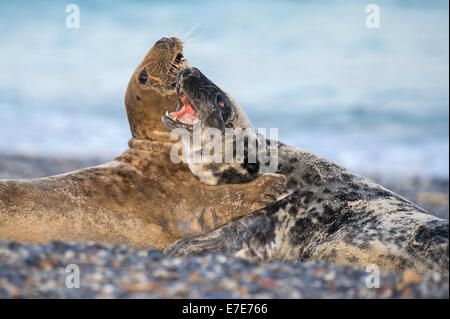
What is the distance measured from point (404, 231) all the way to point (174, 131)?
208 centimetres

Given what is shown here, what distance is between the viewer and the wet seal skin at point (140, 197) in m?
4.79

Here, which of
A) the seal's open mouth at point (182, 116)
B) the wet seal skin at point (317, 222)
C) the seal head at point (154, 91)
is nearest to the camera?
the wet seal skin at point (317, 222)

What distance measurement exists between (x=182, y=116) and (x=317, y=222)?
4.81ft

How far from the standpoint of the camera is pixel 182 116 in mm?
5188

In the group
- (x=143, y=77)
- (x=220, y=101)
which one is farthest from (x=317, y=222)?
(x=143, y=77)

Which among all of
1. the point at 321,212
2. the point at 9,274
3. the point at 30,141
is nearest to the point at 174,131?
the point at 321,212

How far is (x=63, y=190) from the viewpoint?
4992 millimetres

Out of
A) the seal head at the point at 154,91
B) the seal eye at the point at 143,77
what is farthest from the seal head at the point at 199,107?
the seal eye at the point at 143,77

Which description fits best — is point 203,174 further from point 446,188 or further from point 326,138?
point 326,138

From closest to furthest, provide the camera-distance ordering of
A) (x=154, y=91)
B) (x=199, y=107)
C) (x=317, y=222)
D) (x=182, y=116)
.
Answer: (x=317, y=222) → (x=199, y=107) → (x=182, y=116) → (x=154, y=91)

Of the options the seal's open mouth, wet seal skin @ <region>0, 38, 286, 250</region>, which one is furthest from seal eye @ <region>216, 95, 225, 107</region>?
wet seal skin @ <region>0, 38, 286, 250</region>

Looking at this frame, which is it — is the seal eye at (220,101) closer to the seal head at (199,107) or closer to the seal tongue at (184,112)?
the seal head at (199,107)

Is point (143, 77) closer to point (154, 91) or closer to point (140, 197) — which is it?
point (154, 91)

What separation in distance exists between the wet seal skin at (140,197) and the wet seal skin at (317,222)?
0.49 ft
